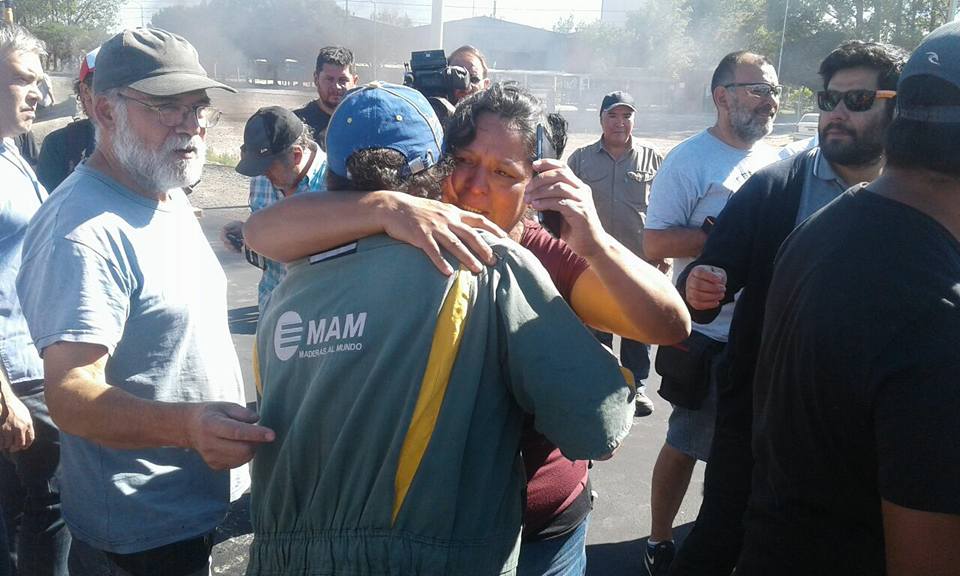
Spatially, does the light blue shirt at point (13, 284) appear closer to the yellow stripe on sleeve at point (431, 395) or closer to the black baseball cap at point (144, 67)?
the black baseball cap at point (144, 67)

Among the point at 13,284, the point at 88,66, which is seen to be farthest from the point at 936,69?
the point at 13,284

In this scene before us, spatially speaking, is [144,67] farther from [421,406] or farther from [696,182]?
[696,182]

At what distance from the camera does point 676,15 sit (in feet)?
197

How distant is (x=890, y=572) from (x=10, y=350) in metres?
2.78

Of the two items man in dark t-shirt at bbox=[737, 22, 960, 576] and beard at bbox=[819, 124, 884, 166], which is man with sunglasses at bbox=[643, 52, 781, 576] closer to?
beard at bbox=[819, 124, 884, 166]

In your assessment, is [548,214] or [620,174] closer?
[548,214]

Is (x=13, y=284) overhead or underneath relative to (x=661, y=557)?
overhead

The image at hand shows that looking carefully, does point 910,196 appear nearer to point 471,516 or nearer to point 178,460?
point 471,516

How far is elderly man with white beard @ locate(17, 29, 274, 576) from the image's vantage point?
1897 mm

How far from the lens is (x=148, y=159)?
2.25m

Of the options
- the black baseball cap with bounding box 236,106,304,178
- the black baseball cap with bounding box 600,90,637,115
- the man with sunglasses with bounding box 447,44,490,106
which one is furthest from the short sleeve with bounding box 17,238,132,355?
the black baseball cap with bounding box 600,90,637,115

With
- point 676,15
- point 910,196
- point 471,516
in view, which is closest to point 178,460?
point 471,516

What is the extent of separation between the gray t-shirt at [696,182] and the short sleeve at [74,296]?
242cm

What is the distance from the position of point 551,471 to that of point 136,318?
1152mm
